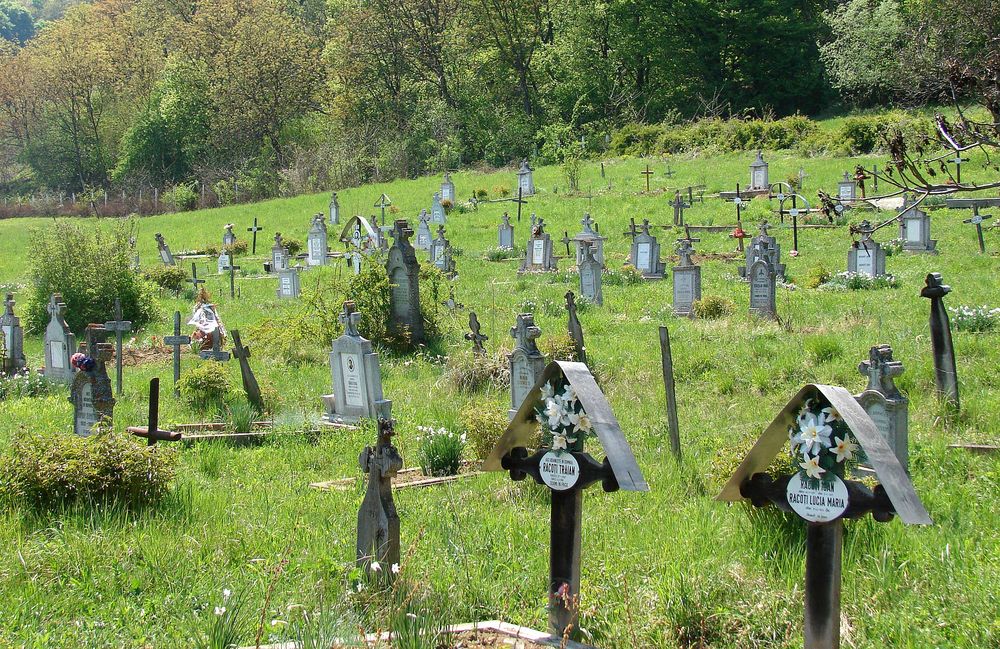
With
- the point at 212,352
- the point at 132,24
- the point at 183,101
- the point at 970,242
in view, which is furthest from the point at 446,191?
the point at 132,24

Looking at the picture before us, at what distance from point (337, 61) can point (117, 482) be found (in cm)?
5101

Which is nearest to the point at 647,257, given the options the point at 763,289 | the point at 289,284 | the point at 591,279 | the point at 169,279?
the point at 591,279

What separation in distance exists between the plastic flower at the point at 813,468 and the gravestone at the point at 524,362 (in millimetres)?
5657

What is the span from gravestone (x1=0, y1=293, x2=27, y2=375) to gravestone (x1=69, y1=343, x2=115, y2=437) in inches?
242

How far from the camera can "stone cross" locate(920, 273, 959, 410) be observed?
9.34 m

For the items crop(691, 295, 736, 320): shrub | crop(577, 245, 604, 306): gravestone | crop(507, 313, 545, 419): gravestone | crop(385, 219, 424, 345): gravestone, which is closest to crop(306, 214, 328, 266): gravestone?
crop(577, 245, 604, 306): gravestone

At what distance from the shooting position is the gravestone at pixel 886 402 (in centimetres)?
768

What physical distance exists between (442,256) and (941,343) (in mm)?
14237

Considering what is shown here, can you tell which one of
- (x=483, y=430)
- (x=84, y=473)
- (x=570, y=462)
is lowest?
(x=483, y=430)

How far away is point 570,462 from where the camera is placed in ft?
16.3

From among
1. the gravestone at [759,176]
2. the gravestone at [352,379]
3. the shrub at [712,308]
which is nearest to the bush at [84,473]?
the gravestone at [352,379]

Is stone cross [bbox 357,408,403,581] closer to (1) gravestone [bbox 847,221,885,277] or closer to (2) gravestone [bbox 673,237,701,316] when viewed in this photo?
(2) gravestone [bbox 673,237,701,316]

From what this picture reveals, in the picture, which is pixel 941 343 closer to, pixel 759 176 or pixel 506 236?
pixel 506 236

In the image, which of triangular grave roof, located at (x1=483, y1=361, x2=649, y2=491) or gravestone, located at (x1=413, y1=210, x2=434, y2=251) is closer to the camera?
triangular grave roof, located at (x1=483, y1=361, x2=649, y2=491)
